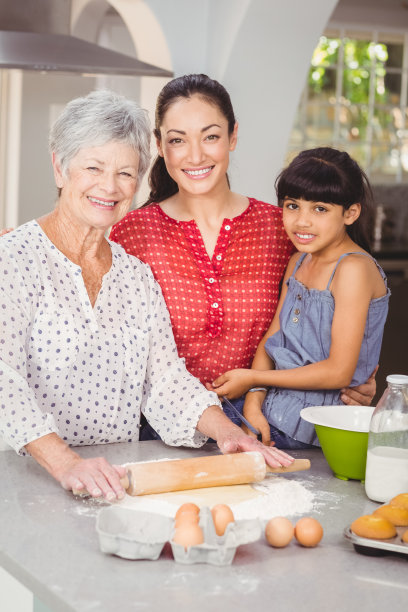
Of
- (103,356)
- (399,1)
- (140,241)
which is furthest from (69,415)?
(399,1)

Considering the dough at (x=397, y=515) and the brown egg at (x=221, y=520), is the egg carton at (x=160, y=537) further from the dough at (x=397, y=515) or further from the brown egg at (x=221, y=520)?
the dough at (x=397, y=515)

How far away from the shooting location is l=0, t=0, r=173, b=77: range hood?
2.39 m

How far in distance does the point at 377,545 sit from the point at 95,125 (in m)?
0.97

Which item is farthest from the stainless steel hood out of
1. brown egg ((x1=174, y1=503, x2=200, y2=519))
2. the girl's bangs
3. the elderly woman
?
brown egg ((x1=174, y1=503, x2=200, y2=519))

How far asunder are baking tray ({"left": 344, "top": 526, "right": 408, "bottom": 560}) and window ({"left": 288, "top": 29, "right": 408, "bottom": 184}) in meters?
6.28

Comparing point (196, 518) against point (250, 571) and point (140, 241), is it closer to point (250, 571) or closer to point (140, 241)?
point (250, 571)

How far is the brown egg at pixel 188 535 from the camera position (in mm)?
1216

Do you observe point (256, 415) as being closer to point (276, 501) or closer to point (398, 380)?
point (276, 501)

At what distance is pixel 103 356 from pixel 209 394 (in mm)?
237

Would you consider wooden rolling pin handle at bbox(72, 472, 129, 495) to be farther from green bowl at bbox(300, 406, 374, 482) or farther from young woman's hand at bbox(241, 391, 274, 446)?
young woman's hand at bbox(241, 391, 274, 446)

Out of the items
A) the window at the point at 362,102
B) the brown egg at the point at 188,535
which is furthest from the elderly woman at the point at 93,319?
the window at the point at 362,102

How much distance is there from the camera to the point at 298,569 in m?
1.25

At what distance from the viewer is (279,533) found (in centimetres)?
130

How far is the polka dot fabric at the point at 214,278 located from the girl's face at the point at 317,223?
0.71ft
